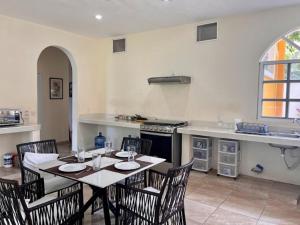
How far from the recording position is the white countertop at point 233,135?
341 cm

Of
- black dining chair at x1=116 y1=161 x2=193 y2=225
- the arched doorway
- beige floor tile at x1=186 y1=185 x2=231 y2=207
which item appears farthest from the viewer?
the arched doorway

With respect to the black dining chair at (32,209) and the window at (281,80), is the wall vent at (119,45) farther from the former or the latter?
the black dining chair at (32,209)

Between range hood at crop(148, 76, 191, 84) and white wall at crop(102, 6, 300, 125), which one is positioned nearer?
white wall at crop(102, 6, 300, 125)

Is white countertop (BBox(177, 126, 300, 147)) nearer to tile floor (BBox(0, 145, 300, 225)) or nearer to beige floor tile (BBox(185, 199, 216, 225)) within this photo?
tile floor (BBox(0, 145, 300, 225))

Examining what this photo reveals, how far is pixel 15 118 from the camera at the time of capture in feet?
14.5

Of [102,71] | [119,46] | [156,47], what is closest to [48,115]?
[102,71]

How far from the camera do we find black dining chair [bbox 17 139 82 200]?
8.00ft

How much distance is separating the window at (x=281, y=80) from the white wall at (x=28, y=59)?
12.8 ft

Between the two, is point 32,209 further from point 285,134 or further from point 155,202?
point 285,134

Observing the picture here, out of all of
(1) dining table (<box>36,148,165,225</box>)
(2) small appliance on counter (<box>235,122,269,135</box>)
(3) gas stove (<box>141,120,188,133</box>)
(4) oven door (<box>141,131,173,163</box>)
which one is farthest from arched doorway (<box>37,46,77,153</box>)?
(2) small appliance on counter (<box>235,122,269,135</box>)

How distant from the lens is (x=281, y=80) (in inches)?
158

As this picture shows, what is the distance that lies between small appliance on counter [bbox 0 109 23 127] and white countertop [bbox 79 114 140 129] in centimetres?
153

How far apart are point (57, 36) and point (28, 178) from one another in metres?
3.56

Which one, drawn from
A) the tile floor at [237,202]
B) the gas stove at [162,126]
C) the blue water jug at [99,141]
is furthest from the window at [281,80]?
the blue water jug at [99,141]
